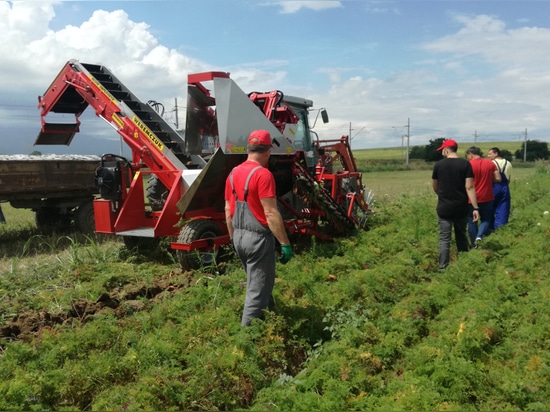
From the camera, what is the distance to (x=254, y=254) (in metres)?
4.27

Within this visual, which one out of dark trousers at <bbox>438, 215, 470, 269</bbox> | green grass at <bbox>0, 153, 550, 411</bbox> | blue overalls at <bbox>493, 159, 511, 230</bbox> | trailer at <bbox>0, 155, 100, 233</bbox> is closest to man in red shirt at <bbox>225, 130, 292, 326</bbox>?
green grass at <bbox>0, 153, 550, 411</bbox>

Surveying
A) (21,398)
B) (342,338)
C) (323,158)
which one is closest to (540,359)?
(342,338)

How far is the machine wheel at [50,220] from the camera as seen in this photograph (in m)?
10.6

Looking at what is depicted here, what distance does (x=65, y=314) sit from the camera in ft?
16.8

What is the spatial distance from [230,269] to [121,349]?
273 centimetres

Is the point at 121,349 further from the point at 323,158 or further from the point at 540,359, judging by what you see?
the point at 323,158

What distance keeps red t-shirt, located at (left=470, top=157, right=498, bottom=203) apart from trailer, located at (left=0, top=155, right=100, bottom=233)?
7.94 meters

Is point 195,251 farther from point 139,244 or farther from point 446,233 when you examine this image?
point 446,233

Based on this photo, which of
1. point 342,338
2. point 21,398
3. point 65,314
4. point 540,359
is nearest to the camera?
point 21,398

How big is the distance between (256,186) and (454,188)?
351 cm

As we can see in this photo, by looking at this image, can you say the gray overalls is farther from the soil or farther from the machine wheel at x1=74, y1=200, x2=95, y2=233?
the machine wheel at x1=74, y1=200, x2=95, y2=233

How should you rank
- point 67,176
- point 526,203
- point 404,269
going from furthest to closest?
point 526,203 < point 67,176 < point 404,269

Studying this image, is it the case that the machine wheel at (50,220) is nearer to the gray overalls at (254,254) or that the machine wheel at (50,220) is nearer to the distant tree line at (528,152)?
the gray overalls at (254,254)

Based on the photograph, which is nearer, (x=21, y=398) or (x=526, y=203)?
(x=21, y=398)
